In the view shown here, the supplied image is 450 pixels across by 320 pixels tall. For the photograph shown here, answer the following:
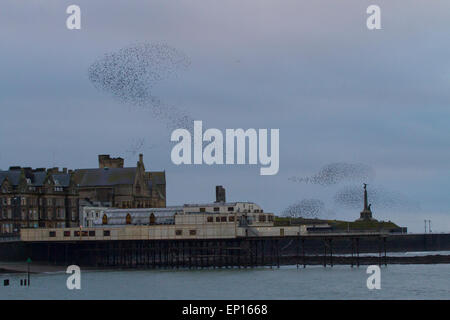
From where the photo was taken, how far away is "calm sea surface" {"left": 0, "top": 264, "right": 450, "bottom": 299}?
A: 10581 centimetres

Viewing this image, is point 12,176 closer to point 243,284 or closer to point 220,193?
point 220,193

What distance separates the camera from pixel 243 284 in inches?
4665

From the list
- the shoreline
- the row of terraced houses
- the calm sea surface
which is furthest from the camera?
the row of terraced houses

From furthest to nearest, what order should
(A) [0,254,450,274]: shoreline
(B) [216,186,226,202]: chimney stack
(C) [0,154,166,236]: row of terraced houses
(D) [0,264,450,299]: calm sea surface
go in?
(B) [216,186,226,202]: chimney stack, (C) [0,154,166,236]: row of terraced houses, (A) [0,254,450,274]: shoreline, (D) [0,264,450,299]: calm sea surface

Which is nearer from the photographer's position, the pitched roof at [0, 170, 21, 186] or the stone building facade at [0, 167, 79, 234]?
the stone building facade at [0, 167, 79, 234]

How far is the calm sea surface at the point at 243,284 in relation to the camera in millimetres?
105812

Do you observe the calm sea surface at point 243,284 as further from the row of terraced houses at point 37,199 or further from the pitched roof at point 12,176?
the pitched roof at point 12,176

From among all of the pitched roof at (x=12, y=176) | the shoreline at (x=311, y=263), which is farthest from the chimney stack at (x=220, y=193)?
the pitched roof at (x=12, y=176)

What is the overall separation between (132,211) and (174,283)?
53.3m

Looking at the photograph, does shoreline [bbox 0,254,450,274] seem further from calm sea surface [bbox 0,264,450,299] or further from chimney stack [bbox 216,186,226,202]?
chimney stack [bbox 216,186,226,202]

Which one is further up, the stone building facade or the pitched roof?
the pitched roof

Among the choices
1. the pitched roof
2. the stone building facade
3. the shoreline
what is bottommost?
the shoreline

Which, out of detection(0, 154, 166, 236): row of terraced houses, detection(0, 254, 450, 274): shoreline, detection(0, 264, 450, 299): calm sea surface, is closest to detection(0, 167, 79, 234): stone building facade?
detection(0, 154, 166, 236): row of terraced houses
